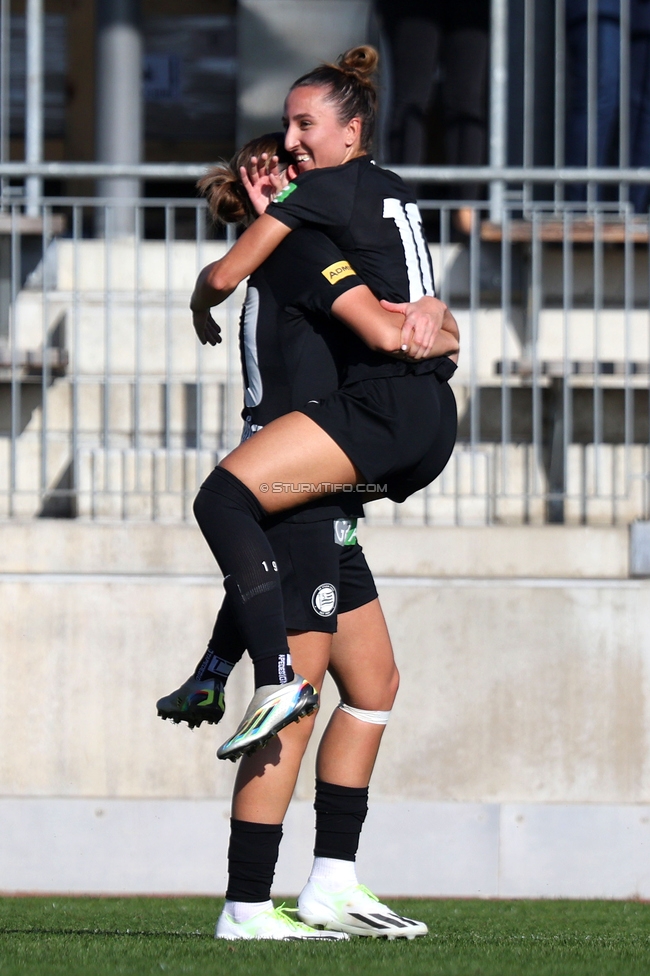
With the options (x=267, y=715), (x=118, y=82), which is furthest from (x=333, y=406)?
(x=118, y=82)

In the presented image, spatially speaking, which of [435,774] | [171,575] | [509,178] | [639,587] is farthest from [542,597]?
[509,178]

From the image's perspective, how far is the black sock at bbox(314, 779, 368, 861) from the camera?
343cm

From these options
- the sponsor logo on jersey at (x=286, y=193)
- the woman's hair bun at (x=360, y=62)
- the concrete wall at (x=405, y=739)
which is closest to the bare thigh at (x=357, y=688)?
the sponsor logo on jersey at (x=286, y=193)

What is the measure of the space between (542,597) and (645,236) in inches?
70.9

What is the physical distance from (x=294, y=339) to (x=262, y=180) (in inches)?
16.6

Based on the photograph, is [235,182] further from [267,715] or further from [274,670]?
[267,715]

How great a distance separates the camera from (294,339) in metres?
3.22

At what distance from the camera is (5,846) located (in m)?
5.10

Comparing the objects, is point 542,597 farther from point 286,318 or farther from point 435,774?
point 286,318

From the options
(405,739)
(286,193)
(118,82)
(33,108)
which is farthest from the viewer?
(118,82)

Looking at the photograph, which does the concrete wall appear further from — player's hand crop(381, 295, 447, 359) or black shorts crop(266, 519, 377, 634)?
player's hand crop(381, 295, 447, 359)

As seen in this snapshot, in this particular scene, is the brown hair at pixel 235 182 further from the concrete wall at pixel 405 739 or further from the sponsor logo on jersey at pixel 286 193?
the concrete wall at pixel 405 739

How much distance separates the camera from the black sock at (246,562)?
3006 millimetres

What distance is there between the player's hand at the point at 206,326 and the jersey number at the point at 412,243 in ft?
1.63
